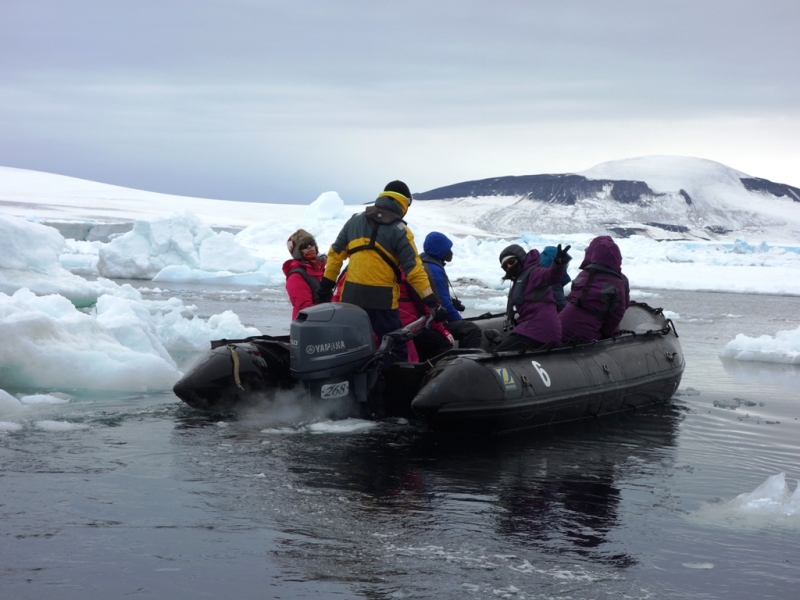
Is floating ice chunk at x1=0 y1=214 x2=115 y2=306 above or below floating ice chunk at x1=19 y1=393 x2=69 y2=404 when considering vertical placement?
above

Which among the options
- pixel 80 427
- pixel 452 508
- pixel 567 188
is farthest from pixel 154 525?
pixel 567 188

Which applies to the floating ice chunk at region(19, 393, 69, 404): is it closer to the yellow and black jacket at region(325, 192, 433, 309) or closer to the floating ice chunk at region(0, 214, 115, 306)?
the yellow and black jacket at region(325, 192, 433, 309)

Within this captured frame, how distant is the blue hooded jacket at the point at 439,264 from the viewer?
20.5 ft

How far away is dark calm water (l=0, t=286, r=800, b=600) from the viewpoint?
326 centimetres

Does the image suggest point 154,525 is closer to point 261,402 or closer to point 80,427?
point 80,427

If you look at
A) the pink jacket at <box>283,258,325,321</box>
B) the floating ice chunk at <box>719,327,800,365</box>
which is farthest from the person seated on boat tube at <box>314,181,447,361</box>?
the floating ice chunk at <box>719,327,800,365</box>

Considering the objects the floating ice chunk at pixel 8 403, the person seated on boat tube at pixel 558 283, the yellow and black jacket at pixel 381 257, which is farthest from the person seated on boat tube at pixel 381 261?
the floating ice chunk at pixel 8 403

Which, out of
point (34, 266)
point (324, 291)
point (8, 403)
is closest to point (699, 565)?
point (324, 291)

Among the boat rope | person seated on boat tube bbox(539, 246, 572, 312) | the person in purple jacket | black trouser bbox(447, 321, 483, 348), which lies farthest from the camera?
person seated on boat tube bbox(539, 246, 572, 312)

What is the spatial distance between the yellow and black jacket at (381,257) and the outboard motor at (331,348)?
20 centimetres

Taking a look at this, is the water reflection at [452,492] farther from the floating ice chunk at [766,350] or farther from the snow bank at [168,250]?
the snow bank at [168,250]

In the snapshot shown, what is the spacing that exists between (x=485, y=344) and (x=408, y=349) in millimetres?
1365

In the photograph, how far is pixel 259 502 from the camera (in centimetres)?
409

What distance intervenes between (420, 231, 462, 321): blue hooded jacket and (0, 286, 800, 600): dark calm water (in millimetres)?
891
